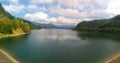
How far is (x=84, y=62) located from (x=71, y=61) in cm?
379

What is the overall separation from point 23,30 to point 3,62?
492 ft

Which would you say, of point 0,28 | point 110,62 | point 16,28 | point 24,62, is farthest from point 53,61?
point 16,28

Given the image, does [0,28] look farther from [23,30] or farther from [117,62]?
[117,62]

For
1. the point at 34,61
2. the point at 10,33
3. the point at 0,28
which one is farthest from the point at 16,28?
the point at 34,61

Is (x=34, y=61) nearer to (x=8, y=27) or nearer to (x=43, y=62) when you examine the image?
(x=43, y=62)

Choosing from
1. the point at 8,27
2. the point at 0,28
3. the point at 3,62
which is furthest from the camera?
the point at 8,27

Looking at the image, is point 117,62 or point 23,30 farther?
point 23,30

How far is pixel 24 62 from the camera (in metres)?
46.5

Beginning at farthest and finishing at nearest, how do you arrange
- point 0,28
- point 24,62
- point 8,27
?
point 8,27 → point 0,28 → point 24,62

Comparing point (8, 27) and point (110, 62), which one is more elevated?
point (8, 27)

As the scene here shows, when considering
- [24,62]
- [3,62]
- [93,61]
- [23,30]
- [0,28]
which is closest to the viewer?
[3,62]

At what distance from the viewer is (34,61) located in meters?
48.3

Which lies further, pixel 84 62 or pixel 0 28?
pixel 0 28

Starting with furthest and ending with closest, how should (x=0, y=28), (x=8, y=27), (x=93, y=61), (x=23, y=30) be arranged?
(x=23, y=30)
(x=8, y=27)
(x=0, y=28)
(x=93, y=61)
